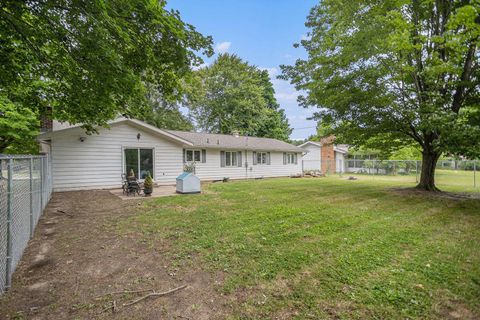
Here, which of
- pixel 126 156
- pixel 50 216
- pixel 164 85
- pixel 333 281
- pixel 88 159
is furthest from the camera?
pixel 126 156

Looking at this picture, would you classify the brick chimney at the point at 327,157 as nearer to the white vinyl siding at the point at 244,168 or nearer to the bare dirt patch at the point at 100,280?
the white vinyl siding at the point at 244,168

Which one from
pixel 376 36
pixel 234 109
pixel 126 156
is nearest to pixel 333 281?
pixel 376 36

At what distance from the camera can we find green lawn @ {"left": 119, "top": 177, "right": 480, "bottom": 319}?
2.66m

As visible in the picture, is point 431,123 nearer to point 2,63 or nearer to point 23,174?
point 23,174

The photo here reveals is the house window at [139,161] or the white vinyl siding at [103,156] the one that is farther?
the house window at [139,161]

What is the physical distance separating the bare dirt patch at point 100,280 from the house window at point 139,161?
23.2ft

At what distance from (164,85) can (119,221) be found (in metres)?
3.42

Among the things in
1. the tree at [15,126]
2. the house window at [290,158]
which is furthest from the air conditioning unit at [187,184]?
the house window at [290,158]

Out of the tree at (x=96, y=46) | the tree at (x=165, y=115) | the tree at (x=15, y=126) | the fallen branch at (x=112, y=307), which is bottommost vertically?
the fallen branch at (x=112, y=307)

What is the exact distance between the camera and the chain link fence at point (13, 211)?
9.65ft

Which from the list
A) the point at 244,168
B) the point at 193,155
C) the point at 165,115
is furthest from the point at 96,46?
the point at 165,115

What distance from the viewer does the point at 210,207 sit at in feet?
24.9

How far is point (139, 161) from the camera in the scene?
41.3 ft

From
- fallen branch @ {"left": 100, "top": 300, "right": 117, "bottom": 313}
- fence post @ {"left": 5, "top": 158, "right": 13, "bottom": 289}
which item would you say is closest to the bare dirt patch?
fallen branch @ {"left": 100, "top": 300, "right": 117, "bottom": 313}
